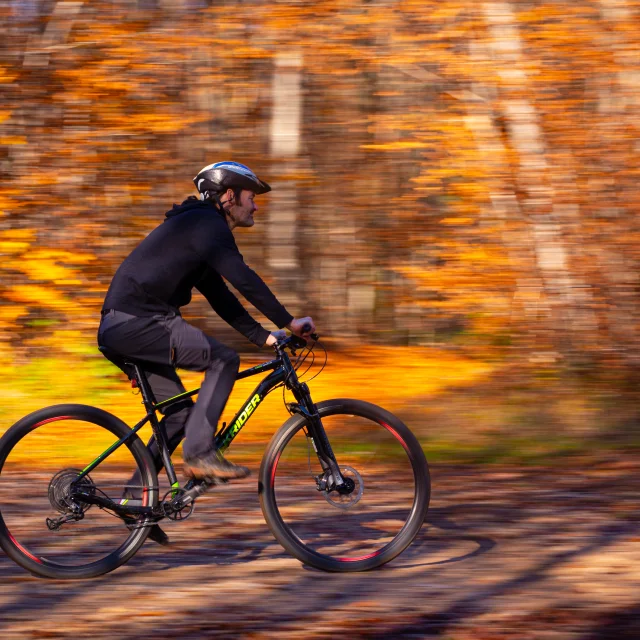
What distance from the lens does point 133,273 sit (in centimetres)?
519

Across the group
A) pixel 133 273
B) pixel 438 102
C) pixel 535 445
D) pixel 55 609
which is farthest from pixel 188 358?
pixel 438 102

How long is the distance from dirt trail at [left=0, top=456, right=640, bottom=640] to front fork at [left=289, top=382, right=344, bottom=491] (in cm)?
45

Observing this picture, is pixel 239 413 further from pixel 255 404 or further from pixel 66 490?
pixel 66 490

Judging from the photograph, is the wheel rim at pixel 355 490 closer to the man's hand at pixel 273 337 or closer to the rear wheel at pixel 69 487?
the man's hand at pixel 273 337

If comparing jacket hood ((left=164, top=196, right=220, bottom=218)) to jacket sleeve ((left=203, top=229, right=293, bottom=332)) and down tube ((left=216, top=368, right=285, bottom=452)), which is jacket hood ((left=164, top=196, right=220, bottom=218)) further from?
down tube ((left=216, top=368, right=285, bottom=452))

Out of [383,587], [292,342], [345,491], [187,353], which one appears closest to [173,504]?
[187,353]

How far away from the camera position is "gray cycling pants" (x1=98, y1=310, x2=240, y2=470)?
5180mm

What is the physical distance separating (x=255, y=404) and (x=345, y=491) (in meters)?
0.61

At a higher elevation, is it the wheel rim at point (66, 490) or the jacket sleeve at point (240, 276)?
the jacket sleeve at point (240, 276)

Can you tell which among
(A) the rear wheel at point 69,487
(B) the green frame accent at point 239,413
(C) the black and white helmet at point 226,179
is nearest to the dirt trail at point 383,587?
(A) the rear wheel at point 69,487

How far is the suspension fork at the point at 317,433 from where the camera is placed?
530cm

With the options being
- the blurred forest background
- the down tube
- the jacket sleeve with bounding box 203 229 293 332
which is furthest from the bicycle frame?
the blurred forest background

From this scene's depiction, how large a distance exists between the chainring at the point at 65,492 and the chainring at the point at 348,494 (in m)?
1.14

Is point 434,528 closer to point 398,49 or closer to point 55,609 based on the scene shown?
point 55,609
